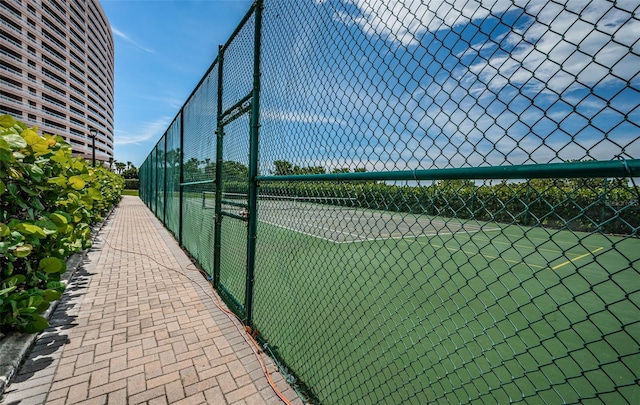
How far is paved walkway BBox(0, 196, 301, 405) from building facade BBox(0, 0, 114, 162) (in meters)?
36.5

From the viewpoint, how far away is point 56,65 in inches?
2092

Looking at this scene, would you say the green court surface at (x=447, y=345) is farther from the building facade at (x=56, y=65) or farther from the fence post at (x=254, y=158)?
the building facade at (x=56, y=65)

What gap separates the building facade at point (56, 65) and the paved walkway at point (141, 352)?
120 ft

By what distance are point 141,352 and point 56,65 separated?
2891 inches

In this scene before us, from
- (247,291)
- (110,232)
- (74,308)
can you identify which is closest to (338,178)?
(247,291)

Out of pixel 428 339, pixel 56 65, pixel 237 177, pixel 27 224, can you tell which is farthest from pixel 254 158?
pixel 56 65

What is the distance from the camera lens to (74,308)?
3.56 meters

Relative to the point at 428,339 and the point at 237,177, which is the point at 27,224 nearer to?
the point at 237,177

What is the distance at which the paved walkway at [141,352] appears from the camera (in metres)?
2.24

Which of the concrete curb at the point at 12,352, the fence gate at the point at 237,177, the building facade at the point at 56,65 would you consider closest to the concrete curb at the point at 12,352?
the concrete curb at the point at 12,352

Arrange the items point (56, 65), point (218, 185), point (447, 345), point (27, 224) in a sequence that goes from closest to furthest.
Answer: point (27, 224) < point (447, 345) < point (218, 185) < point (56, 65)

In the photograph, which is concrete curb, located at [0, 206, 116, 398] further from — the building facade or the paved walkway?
the building facade

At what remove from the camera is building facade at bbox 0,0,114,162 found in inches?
1710

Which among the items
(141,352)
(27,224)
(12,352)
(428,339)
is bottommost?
(141,352)
